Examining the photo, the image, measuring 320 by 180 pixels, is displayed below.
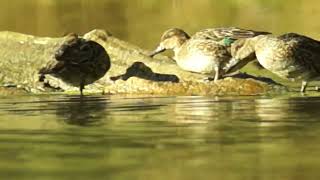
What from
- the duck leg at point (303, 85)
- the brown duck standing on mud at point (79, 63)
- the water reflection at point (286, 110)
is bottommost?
the water reflection at point (286, 110)

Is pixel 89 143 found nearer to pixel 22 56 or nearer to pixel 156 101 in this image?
pixel 156 101

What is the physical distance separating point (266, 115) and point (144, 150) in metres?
2.55

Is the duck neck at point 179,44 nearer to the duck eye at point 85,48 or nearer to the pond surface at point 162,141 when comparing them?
the duck eye at point 85,48

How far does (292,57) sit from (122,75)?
2.60 metres

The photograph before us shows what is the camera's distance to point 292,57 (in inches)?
489

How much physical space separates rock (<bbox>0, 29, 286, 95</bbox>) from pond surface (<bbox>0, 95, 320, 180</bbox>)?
76.8 inches

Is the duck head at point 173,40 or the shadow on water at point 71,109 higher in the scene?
the duck head at point 173,40

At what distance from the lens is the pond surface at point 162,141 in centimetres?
509

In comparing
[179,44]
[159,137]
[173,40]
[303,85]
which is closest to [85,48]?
[179,44]

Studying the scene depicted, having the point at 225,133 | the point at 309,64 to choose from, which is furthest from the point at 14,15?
the point at 225,133

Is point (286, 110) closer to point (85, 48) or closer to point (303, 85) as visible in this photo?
point (303, 85)

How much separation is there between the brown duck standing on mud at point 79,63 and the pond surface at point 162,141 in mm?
2664

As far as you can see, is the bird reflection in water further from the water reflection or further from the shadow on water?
the water reflection

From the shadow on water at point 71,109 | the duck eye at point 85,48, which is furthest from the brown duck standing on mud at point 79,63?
the shadow on water at point 71,109
